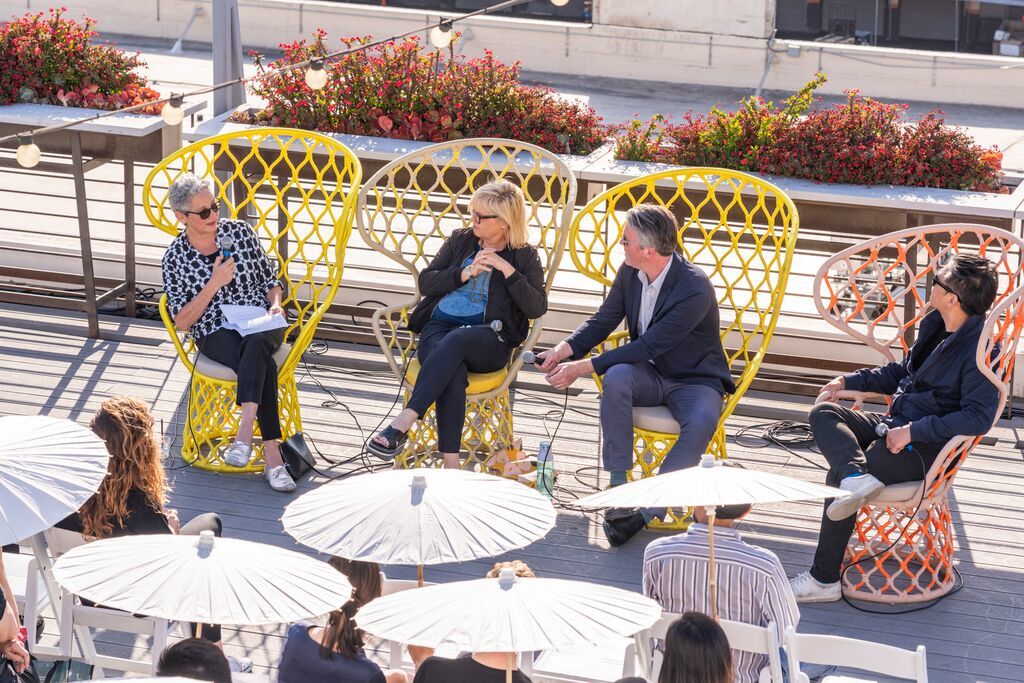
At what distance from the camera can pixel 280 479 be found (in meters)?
5.47

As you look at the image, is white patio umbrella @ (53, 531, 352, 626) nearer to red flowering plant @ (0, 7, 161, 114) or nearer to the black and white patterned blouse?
the black and white patterned blouse

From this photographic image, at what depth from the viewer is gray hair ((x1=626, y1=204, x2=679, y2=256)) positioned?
5.09 m

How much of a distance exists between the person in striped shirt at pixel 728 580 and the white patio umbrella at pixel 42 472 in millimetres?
1468

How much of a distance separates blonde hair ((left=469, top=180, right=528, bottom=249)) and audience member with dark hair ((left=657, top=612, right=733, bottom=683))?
2515 mm

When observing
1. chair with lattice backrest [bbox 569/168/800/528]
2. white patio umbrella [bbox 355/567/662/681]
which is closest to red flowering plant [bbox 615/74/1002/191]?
chair with lattice backrest [bbox 569/168/800/528]

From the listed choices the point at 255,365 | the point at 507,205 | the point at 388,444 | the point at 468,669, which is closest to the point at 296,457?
the point at 255,365

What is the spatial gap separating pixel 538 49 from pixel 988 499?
43.6 feet

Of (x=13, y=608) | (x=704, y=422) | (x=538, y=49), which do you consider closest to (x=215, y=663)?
(x=13, y=608)

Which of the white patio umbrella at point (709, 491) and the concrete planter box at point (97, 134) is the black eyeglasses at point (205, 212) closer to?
the concrete planter box at point (97, 134)

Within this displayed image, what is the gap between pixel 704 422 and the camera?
5.00 metres

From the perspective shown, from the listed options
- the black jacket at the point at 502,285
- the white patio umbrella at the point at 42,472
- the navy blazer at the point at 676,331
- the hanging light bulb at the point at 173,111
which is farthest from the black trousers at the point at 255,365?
the white patio umbrella at the point at 42,472

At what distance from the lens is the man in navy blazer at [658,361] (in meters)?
5.05

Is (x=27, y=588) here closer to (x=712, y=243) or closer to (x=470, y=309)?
(x=470, y=309)

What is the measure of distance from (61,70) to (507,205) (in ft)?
10.00
